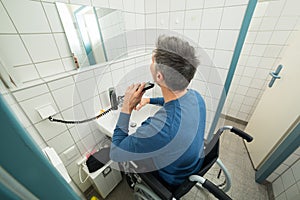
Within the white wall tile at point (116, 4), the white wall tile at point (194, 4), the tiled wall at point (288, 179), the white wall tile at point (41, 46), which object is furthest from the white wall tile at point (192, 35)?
the tiled wall at point (288, 179)

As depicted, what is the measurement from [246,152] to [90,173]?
1.82 meters

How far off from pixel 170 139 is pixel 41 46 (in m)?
0.90

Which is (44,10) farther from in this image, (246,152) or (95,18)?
(246,152)

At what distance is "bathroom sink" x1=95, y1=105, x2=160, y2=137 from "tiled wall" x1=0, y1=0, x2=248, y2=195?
119 millimetres

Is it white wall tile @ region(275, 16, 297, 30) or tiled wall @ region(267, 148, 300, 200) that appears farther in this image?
white wall tile @ region(275, 16, 297, 30)

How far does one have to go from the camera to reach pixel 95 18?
904 mm

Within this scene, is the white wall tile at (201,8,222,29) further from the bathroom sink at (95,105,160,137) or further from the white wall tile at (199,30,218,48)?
the bathroom sink at (95,105,160,137)

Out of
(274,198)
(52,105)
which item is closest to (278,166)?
(274,198)

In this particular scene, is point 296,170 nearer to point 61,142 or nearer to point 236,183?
point 236,183

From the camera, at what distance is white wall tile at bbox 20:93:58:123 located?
67 centimetres

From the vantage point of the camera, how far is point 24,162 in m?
0.17

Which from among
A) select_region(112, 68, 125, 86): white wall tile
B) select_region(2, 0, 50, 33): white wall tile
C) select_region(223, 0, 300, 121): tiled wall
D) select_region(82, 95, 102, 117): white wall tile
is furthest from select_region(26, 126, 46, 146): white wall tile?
select_region(223, 0, 300, 121): tiled wall

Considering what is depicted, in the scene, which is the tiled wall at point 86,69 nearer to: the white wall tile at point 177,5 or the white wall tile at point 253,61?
the white wall tile at point 177,5

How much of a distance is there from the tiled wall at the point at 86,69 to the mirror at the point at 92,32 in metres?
0.05
